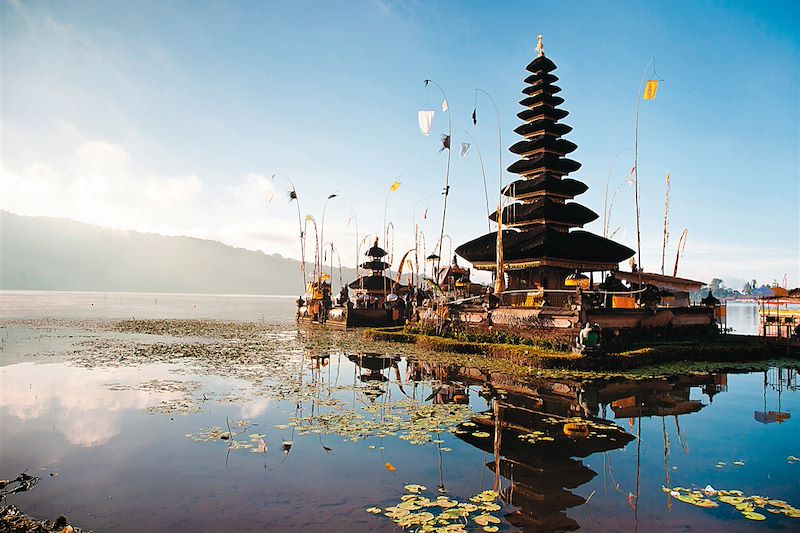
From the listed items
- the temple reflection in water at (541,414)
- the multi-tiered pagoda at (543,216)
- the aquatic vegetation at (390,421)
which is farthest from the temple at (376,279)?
the aquatic vegetation at (390,421)

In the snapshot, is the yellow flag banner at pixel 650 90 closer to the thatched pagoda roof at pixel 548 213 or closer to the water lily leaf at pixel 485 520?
the thatched pagoda roof at pixel 548 213

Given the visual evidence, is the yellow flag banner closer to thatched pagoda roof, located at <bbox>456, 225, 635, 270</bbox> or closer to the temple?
thatched pagoda roof, located at <bbox>456, 225, 635, 270</bbox>

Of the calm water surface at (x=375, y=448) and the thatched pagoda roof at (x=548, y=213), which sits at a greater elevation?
the thatched pagoda roof at (x=548, y=213)

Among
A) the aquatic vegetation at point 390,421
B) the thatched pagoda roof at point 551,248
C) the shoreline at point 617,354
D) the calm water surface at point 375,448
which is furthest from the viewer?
the thatched pagoda roof at point 551,248

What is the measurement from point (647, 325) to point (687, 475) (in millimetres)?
19155

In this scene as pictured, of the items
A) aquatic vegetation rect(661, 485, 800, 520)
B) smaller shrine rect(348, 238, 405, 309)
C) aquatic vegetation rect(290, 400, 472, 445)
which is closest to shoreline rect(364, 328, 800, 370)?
aquatic vegetation rect(290, 400, 472, 445)

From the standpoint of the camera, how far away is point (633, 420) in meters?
13.1

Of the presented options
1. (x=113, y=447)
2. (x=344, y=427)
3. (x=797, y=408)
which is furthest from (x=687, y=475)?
(x=113, y=447)

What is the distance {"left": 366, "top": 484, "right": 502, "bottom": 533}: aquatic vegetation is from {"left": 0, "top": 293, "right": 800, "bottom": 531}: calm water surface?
0.20 metres

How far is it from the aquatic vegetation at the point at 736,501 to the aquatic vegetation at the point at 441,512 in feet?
9.62

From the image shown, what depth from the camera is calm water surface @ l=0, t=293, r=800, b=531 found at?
7.65m

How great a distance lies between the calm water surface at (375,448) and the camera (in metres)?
7.65

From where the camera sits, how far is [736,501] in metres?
8.11

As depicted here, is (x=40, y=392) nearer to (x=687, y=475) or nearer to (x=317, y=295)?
(x=687, y=475)
